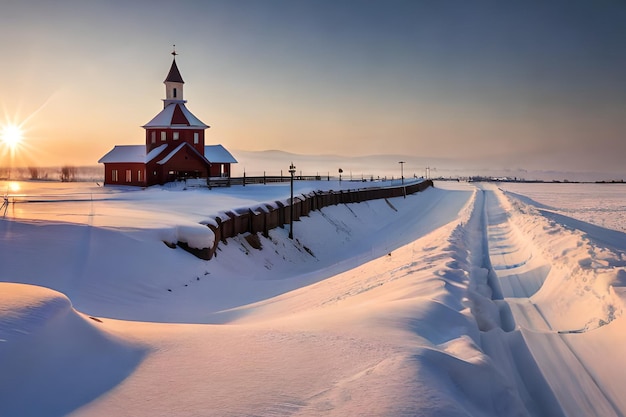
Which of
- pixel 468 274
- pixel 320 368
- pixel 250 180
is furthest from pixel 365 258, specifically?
pixel 250 180

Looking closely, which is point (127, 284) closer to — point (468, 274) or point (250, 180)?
point (468, 274)

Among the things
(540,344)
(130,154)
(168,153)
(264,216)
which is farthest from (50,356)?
(130,154)

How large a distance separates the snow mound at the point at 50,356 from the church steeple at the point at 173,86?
5459cm

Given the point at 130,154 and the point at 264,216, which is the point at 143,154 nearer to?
the point at 130,154

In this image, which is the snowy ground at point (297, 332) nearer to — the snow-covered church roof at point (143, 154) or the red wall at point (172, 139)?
the snow-covered church roof at point (143, 154)

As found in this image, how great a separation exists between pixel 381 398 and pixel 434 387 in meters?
0.63

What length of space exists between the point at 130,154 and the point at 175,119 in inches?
287

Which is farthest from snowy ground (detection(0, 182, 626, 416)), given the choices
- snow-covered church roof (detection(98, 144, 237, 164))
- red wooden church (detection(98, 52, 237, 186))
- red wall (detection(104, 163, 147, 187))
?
red wall (detection(104, 163, 147, 187))

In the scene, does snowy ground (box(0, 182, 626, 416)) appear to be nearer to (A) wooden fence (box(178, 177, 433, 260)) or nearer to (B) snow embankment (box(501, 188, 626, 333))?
(B) snow embankment (box(501, 188, 626, 333))

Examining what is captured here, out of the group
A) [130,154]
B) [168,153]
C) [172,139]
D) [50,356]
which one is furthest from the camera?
[130,154]

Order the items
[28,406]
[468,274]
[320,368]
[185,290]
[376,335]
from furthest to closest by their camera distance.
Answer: [185,290]
[468,274]
[376,335]
[320,368]
[28,406]

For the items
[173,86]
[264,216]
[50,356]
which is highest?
[173,86]

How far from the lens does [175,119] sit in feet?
182

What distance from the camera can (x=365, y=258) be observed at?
23.2 meters
